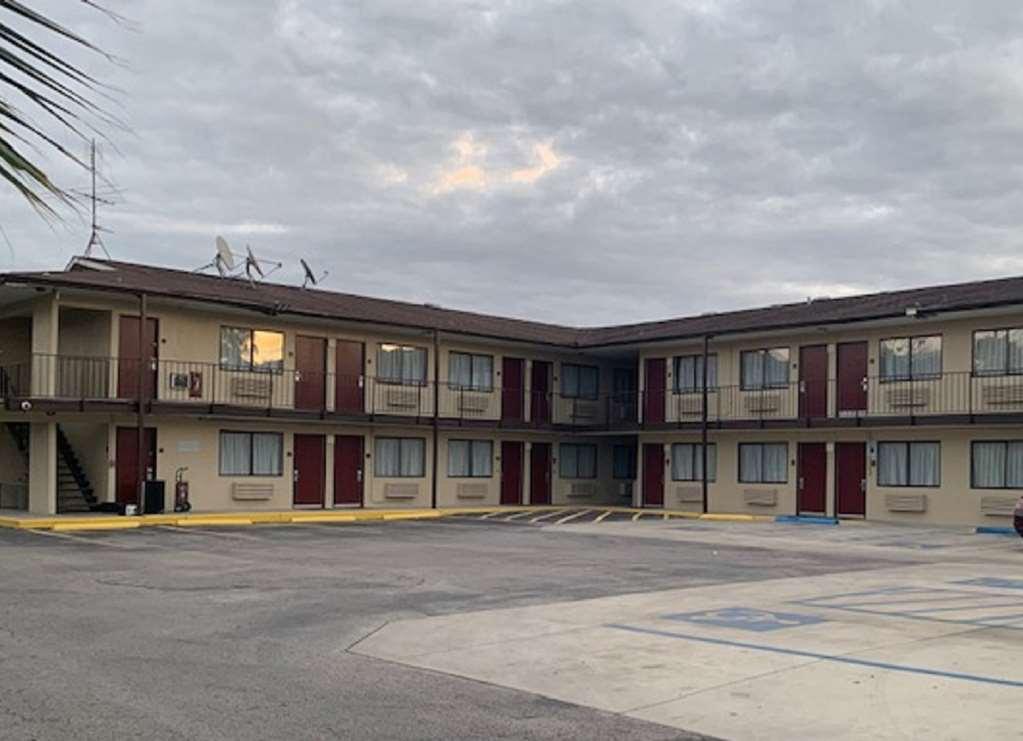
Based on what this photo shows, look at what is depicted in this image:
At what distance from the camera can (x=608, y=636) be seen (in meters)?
10.7

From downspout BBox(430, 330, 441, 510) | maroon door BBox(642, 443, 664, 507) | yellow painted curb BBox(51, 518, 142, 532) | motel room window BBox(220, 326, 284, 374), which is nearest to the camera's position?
yellow painted curb BBox(51, 518, 142, 532)

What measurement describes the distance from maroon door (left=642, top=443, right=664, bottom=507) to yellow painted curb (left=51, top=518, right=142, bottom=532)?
1760 cm

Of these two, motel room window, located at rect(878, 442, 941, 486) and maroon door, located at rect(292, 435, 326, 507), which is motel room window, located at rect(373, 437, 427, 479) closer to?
maroon door, located at rect(292, 435, 326, 507)

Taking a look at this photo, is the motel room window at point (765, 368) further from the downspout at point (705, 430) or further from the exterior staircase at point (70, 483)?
the exterior staircase at point (70, 483)

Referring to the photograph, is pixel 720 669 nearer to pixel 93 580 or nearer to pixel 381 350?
Result: pixel 93 580

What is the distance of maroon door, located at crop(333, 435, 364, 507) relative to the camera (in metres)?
32.8

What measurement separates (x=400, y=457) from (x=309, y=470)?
10.8 feet

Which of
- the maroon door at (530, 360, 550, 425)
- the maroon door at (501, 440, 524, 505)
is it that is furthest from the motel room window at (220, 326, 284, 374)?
the maroon door at (530, 360, 550, 425)

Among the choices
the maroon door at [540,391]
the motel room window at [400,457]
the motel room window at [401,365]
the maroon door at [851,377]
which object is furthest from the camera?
the maroon door at [540,391]

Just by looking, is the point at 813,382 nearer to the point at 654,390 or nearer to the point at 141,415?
the point at 654,390

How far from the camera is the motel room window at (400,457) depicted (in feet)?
111

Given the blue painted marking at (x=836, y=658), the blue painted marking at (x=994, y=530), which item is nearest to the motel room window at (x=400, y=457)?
the blue painted marking at (x=994, y=530)

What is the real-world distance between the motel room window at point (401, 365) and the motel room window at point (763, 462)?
10027mm

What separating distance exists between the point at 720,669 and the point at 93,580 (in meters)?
9.03
